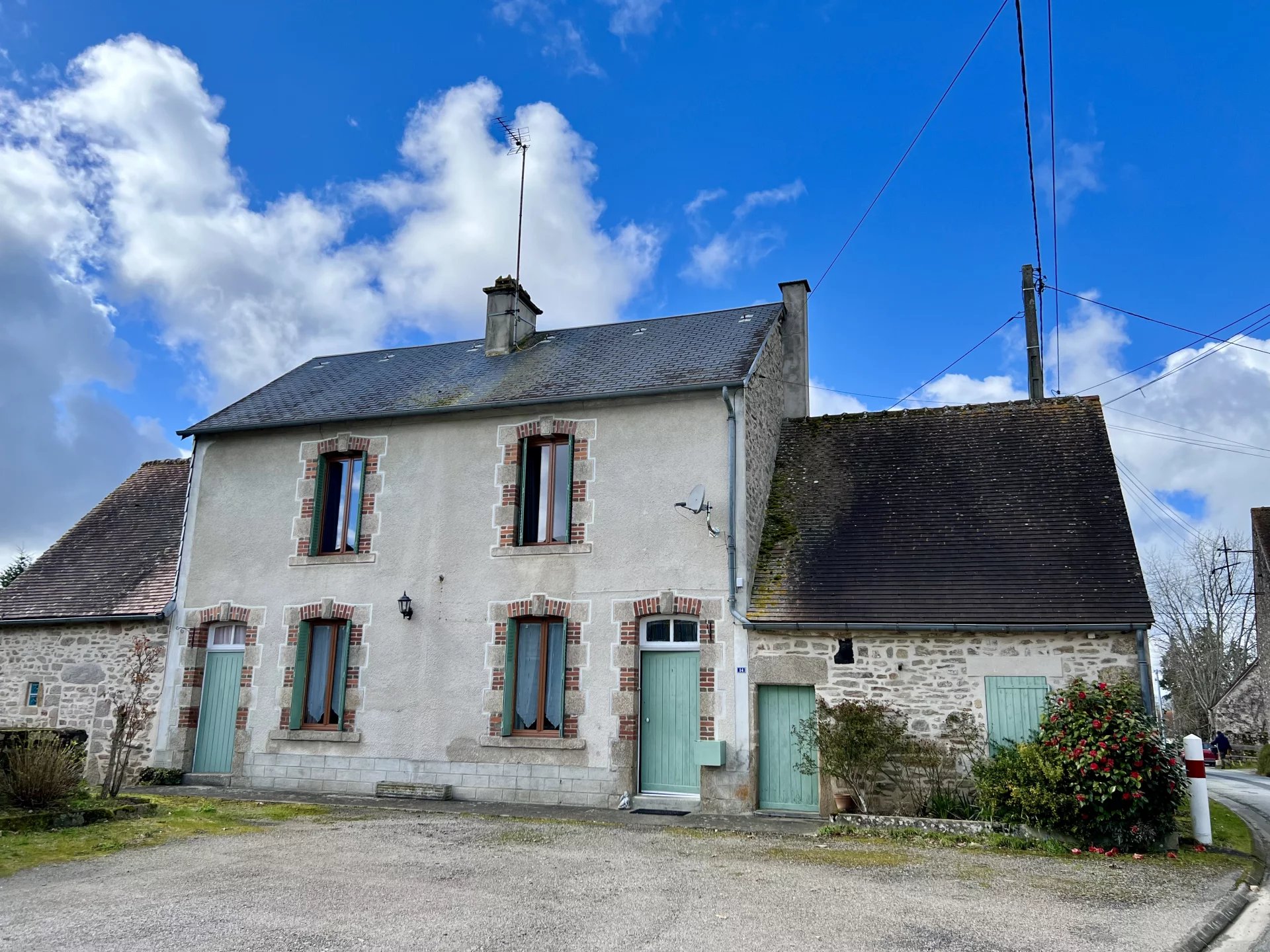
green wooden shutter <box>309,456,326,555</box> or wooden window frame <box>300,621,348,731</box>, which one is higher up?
green wooden shutter <box>309,456,326,555</box>

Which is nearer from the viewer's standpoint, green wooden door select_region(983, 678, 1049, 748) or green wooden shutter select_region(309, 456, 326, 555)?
green wooden door select_region(983, 678, 1049, 748)

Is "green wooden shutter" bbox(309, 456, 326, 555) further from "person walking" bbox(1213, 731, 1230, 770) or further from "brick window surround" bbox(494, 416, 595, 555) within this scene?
"person walking" bbox(1213, 731, 1230, 770)

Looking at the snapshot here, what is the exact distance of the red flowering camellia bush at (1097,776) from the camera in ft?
28.0

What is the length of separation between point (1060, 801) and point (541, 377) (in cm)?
845

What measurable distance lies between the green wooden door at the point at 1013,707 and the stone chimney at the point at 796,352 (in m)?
5.56

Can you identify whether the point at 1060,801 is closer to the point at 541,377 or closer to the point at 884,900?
the point at 884,900

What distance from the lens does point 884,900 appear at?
21.3 feet

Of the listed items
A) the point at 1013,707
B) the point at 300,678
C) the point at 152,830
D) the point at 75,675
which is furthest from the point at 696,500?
the point at 75,675

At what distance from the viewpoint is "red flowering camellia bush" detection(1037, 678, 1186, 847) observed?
8.52m

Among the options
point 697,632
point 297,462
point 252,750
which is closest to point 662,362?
point 697,632

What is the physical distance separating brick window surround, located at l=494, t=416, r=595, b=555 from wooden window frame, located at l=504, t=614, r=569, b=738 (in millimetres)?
910

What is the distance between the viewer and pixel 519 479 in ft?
42.1

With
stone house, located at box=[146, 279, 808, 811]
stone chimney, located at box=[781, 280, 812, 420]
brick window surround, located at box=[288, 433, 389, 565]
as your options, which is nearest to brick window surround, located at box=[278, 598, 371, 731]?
stone house, located at box=[146, 279, 808, 811]

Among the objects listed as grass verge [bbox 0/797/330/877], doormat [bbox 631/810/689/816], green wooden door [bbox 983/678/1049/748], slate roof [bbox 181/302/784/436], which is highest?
slate roof [bbox 181/302/784/436]
